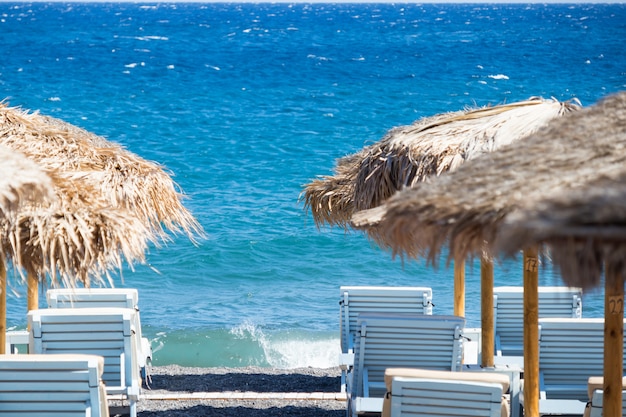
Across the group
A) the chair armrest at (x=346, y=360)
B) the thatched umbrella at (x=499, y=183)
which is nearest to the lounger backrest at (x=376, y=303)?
the chair armrest at (x=346, y=360)

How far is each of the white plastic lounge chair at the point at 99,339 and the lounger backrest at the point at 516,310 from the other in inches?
108

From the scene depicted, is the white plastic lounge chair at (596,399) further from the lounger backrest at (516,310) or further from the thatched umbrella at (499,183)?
the lounger backrest at (516,310)

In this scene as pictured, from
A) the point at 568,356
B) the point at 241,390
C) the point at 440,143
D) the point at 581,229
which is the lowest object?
the point at 241,390

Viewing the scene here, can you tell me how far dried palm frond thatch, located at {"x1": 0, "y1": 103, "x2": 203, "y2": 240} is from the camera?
15.3 ft

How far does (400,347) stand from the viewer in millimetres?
5230

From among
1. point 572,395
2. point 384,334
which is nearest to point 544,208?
point 384,334

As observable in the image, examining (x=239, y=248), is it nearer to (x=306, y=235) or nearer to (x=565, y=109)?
(x=306, y=235)

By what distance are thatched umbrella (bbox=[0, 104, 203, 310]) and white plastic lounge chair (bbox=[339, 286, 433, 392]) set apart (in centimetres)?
149

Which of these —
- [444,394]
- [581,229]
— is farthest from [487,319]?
[581,229]

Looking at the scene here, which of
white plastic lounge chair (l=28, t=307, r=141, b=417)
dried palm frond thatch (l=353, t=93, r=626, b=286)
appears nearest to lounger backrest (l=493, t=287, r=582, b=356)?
white plastic lounge chair (l=28, t=307, r=141, b=417)

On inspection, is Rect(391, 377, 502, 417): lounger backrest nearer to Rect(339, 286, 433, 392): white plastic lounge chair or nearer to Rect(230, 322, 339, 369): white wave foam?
Rect(339, 286, 433, 392): white plastic lounge chair

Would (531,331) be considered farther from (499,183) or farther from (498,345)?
(499,183)

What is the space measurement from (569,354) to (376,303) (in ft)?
4.98

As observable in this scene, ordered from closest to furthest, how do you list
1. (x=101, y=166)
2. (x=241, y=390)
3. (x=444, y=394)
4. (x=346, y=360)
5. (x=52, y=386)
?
(x=444, y=394), (x=52, y=386), (x=101, y=166), (x=346, y=360), (x=241, y=390)
